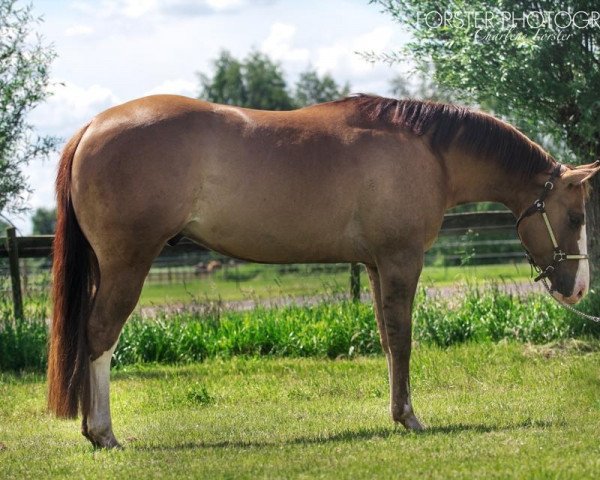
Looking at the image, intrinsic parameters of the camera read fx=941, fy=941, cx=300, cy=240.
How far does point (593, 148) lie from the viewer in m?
10.6

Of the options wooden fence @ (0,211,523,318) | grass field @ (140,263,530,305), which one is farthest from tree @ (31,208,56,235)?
wooden fence @ (0,211,523,318)

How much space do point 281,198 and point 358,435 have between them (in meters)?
1.74

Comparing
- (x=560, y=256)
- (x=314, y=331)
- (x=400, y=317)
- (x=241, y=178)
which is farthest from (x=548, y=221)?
(x=314, y=331)

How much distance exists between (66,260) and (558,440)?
349 cm

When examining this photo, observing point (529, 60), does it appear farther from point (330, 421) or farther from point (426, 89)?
point (426, 89)

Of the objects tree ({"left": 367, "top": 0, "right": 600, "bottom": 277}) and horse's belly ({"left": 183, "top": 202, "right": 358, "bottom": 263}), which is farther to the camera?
tree ({"left": 367, "top": 0, "right": 600, "bottom": 277})

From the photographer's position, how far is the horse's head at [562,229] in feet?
23.8

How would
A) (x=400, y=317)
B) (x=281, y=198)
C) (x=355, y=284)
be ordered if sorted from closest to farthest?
(x=281, y=198)
(x=400, y=317)
(x=355, y=284)

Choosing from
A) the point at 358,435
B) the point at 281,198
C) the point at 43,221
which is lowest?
the point at 43,221

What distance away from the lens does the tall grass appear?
10641 millimetres

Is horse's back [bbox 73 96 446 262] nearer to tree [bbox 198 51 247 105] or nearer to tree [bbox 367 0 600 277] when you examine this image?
tree [bbox 367 0 600 277]

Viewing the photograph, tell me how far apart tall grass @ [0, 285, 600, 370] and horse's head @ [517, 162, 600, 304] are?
137 inches

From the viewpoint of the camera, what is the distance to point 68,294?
646 cm

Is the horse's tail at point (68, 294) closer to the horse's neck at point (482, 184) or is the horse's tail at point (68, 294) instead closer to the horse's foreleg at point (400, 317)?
the horse's foreleg at point (400, 317)
